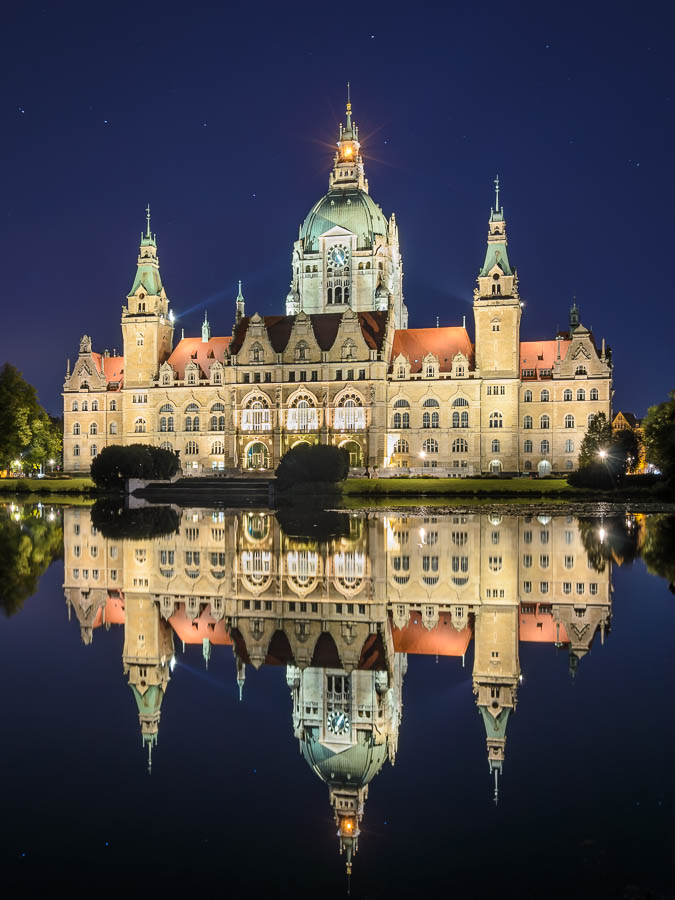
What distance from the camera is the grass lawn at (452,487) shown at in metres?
58.0

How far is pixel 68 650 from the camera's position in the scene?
1012 centimetres

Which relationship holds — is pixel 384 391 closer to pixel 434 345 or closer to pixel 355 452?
pixel 355 452

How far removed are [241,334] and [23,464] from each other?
3076 cm

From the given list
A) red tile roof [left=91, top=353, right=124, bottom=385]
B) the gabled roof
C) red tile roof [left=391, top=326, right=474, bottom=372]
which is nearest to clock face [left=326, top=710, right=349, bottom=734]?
the gabled roof

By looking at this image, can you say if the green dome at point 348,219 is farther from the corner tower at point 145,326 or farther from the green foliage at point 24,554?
the green foliage at point 24,554

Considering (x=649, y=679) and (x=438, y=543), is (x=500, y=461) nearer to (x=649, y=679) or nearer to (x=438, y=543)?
(x=438, y=543)

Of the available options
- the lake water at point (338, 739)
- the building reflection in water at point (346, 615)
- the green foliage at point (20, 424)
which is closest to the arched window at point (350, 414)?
the green foliage at point (20, 424)

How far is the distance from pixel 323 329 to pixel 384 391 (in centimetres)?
1037

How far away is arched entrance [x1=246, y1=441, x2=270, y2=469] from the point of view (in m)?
93.2

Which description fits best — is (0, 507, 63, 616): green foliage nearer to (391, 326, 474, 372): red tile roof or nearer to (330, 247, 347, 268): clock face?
(391, 326, 474, 372): red tile roof

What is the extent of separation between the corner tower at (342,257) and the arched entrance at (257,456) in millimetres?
24314

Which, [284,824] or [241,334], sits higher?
[241,334]

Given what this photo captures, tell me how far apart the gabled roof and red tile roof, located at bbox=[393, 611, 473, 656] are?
3138 inches

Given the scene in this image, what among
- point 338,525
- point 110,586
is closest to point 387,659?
point 110,586
